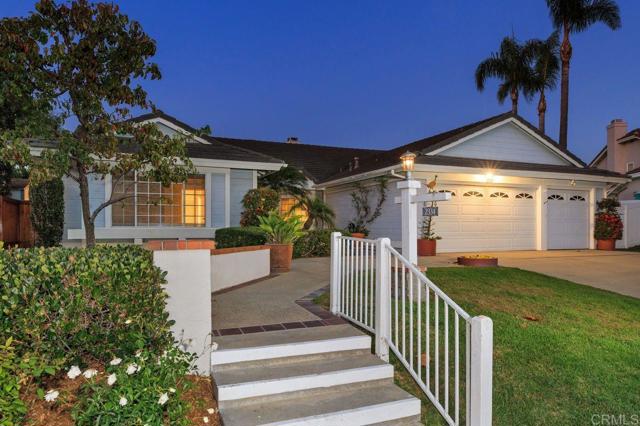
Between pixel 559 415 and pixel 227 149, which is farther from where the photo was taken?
pixel 227 149

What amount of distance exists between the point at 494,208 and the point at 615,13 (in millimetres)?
13879

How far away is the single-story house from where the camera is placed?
9.99 m

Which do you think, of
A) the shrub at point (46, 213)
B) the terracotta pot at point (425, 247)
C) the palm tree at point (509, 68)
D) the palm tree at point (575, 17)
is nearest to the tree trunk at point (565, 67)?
the palm tree at point (575, 17)

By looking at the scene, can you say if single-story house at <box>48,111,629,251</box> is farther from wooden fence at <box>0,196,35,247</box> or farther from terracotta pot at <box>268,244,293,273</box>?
terracotta pot at <box>268,244,293,273</box>

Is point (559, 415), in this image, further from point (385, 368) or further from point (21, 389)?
point (21, 389)

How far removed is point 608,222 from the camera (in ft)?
43.6

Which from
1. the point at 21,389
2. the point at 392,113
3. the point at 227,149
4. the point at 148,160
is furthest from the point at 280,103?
the point at 21,389

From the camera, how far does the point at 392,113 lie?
4766cm

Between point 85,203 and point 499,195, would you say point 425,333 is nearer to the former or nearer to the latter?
point 85,203

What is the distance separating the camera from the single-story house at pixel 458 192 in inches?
393

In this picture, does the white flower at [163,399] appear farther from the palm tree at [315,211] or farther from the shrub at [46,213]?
the palm tree at [315,211]

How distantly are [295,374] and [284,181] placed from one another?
10144mm

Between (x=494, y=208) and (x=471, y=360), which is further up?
(x=494, y=208)

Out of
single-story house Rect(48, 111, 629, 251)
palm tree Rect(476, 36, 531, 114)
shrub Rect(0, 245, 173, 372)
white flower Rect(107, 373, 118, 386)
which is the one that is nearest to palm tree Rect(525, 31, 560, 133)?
palm tree Rect(476, 36, 531, 114)
